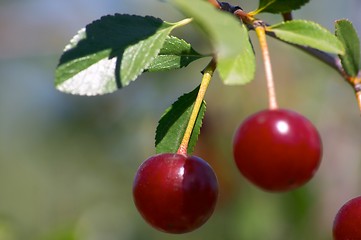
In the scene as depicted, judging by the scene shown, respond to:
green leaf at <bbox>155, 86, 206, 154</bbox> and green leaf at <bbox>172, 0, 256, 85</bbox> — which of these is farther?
green leaf at <bbox>155, 86, 206, 154</bbox>

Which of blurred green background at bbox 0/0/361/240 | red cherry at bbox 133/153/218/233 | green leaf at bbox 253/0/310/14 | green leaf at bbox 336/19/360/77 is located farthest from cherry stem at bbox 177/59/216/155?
blurred green background at bbox 0/0/361/240

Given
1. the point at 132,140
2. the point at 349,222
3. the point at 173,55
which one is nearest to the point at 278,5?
the point at 173,55

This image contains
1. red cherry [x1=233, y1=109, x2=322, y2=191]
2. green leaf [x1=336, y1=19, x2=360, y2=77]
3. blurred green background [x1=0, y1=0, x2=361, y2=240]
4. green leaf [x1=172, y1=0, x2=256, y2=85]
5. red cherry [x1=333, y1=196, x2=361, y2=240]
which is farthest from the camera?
blurred green background [x1=0, y1=0, x2=361, y2=240]

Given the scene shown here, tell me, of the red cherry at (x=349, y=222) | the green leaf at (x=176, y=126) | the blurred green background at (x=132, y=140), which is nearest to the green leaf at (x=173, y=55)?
the green leaf at (x=176, y=126)

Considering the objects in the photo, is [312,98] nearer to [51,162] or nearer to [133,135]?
[133,135]

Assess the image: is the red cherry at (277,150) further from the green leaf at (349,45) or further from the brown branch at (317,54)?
the green leaf at (349,45)

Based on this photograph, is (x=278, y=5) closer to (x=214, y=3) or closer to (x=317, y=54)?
(x=214, y=3)

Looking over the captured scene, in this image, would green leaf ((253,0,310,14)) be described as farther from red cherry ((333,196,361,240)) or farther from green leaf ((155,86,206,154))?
red cherry ((333,196,361,240))
